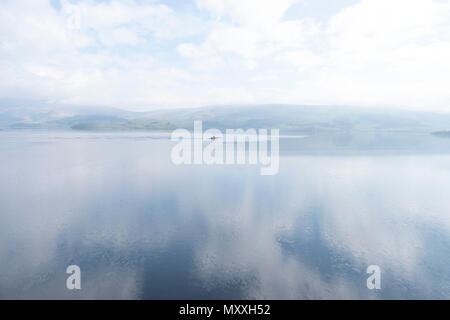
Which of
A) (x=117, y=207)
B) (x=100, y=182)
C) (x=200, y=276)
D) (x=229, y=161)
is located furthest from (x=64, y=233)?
(x=229, y=161)

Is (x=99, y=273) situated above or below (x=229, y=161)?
below

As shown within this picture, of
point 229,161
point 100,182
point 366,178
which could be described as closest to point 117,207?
point 100,182

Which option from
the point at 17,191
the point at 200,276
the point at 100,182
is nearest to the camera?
the point at 200,276

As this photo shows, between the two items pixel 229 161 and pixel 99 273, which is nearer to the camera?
pixel 99 273

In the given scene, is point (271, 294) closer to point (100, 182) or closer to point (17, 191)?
point (100, 182)
